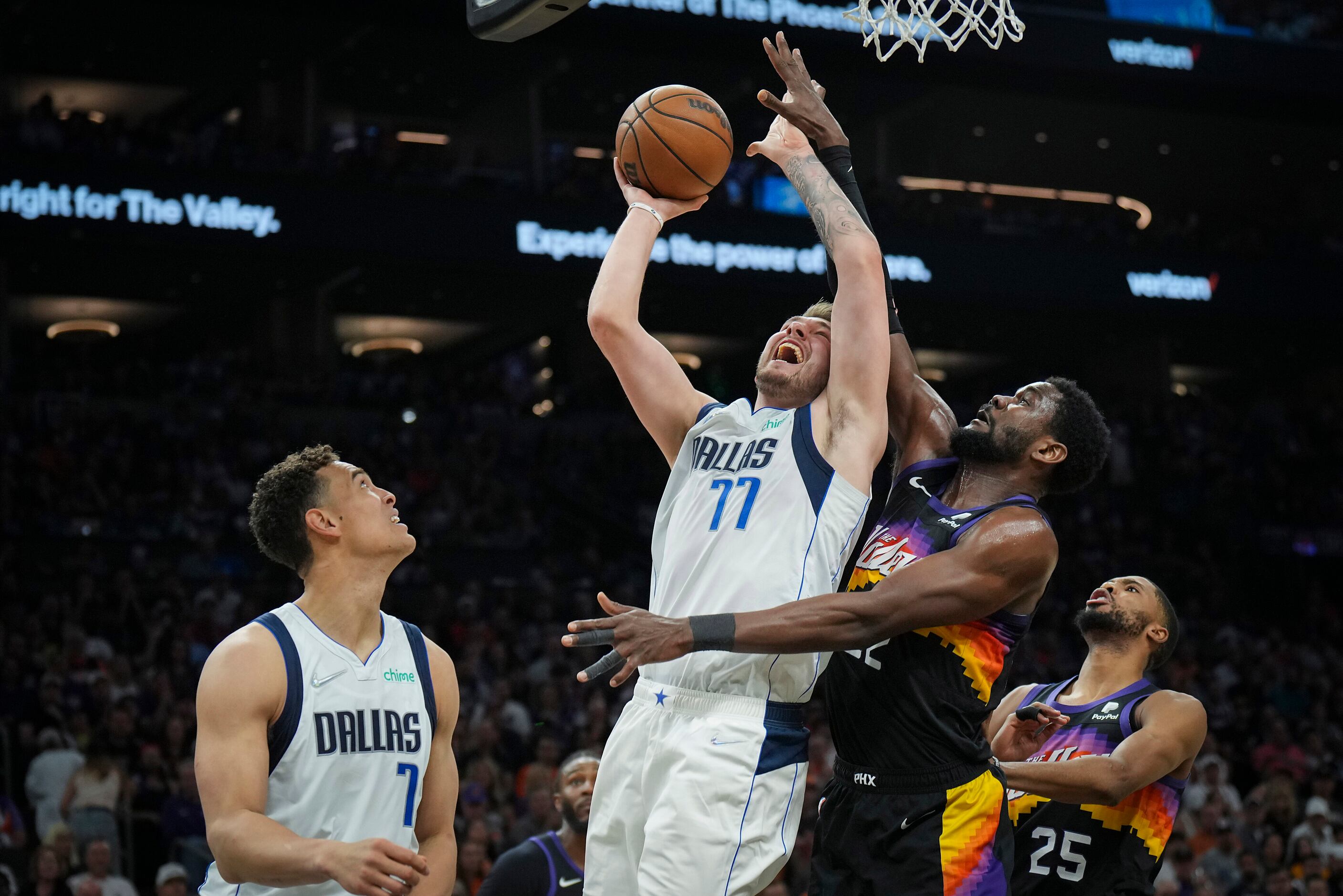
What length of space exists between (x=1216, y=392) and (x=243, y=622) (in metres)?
22.3

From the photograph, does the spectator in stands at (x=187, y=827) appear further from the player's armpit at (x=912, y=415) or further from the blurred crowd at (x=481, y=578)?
the player's armpit at (x=912, y=415)

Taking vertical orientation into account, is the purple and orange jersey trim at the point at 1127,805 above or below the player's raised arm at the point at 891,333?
below

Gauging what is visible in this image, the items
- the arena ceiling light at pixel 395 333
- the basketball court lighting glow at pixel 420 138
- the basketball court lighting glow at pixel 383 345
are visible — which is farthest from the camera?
the basketball court lighting glow at pixel 383 345

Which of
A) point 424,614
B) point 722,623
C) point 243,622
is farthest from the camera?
point 424,614

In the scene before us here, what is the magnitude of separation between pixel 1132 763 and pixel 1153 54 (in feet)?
63.6

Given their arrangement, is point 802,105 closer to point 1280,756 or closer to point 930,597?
point 930,597

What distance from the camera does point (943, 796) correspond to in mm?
3947

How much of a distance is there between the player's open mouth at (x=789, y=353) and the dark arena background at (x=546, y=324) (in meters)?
6.17

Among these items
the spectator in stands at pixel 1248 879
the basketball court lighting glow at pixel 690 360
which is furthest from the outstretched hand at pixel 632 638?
the basketball court lighting glow at pixel 690 360

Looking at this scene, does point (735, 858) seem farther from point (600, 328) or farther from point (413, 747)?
point (600, 328)

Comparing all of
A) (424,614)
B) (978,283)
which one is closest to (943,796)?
(424,614)

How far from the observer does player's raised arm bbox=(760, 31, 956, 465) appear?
439 centimetres

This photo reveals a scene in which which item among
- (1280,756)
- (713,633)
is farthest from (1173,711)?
(1280,756)

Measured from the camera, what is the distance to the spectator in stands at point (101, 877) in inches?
340
